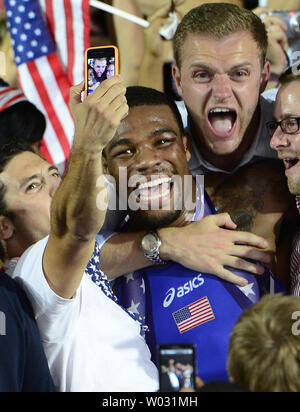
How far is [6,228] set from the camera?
1919 millimetres

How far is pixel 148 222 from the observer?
6.23ft

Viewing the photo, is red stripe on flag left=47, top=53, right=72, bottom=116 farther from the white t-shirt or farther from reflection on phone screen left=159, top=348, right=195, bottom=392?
reflection on phone screen left=159, top=348, right=195, bottom=392

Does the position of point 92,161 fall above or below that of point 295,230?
above

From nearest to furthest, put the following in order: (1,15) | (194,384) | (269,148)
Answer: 1. (194,384)
2. (269,148)
3. (1,15)

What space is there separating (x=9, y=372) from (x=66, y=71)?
1.44 m

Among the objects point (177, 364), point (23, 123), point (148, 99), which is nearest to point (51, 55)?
point (23, 123)

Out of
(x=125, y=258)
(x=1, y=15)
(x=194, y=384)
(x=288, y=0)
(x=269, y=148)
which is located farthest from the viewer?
(x=1, y=15)

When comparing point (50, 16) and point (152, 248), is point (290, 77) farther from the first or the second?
point (50, 16)

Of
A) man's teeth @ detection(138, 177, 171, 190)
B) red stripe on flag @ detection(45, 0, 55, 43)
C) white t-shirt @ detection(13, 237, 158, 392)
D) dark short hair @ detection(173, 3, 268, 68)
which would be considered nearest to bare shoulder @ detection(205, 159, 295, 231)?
man's teeth @ detection(138, 177, 171, 190)

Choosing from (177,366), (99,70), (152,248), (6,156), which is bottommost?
(177,366)

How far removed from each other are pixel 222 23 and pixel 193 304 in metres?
0.86

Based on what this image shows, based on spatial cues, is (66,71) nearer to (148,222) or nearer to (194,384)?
(148,222)

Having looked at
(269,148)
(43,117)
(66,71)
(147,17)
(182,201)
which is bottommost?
(182,201)

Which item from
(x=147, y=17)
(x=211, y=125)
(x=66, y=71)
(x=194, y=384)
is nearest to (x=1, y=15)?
(x=66, y=71)
